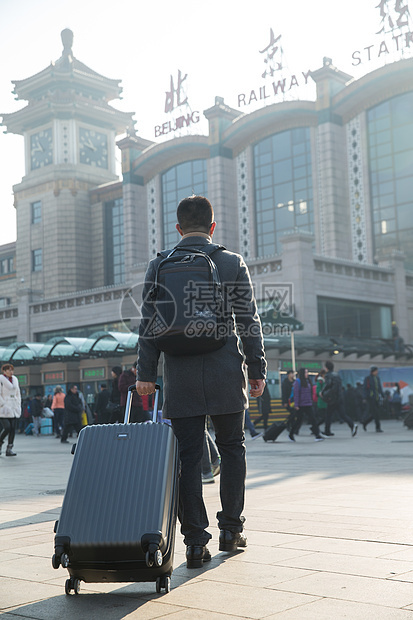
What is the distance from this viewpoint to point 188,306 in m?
3.81

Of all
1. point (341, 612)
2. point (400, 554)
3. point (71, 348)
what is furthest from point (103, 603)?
point (71, 348)

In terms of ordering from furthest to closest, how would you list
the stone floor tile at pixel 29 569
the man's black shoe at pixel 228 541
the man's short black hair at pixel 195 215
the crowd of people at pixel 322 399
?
the crowd of people at pixel 322 399 → the man's short black hair at pixel 195 215 → the man's black shoe at pixel 228 541 → the stone floor tile at pixel 29 569

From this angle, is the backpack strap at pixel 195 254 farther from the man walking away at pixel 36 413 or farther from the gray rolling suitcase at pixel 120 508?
the man walking away at pixel 36 413

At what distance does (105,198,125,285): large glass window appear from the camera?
6206 cm

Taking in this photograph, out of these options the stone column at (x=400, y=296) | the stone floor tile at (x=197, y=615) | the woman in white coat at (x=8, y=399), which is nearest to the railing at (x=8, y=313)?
the stone column at (x=400, y=296)

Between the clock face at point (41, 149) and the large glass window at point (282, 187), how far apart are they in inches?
975

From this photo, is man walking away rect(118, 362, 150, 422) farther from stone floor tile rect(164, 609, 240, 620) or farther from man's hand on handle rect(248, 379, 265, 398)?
stone floor tile rect(164, 609, 240, 620)

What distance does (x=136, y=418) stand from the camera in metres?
10.8

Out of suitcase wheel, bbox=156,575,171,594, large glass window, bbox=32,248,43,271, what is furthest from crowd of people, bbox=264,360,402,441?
large glass window, bbox=32,248,43,271

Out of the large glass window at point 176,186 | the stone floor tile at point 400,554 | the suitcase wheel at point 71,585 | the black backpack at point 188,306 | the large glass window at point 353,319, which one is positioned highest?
the large glass window at point 176,186

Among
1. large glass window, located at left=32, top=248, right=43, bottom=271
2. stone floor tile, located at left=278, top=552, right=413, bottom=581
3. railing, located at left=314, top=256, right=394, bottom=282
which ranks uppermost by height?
large glass window, located at left=32, top=248, right=43, bottom=271

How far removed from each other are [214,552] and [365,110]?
42314mm

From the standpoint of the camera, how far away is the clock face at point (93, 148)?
6681 centimetres

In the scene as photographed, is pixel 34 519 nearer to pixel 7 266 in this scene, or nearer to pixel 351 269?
pixel 351 269
